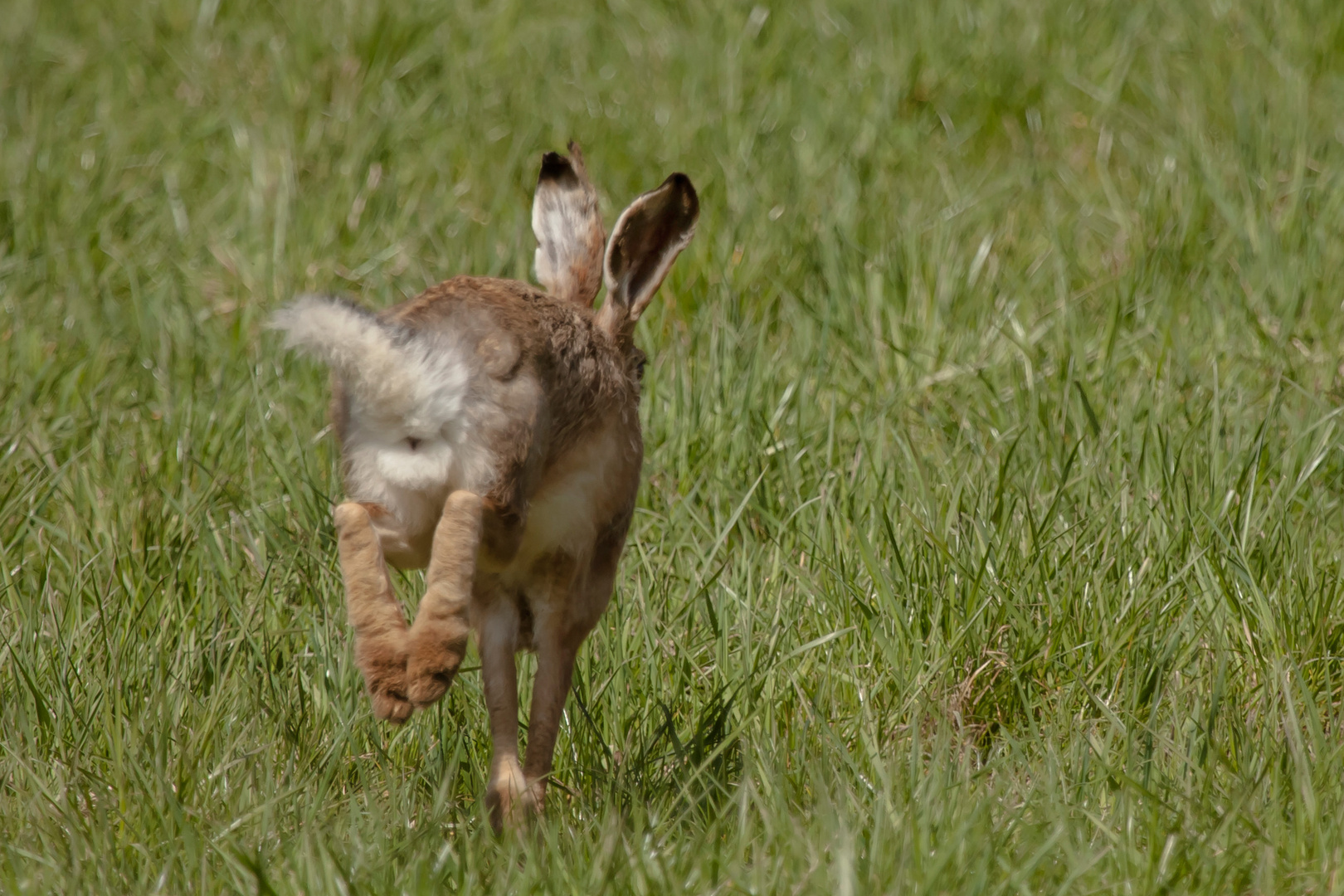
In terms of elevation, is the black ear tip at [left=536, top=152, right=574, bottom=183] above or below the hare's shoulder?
above

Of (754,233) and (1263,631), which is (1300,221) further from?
(1263,631)

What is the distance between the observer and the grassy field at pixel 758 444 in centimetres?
336

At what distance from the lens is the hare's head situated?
150 inches

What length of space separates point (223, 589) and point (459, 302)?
1442 mm

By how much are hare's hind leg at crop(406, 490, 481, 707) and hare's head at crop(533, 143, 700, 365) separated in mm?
977

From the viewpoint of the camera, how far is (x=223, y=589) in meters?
4.31

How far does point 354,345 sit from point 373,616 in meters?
0.46

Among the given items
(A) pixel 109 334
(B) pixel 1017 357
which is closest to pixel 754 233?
(B) pixel 1017 357

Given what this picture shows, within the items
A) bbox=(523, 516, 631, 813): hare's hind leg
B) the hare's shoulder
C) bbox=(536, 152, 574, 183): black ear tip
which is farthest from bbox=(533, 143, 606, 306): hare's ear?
bbox=(523, 516, 631, 813): hare's hind leg

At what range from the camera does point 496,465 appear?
119 inches

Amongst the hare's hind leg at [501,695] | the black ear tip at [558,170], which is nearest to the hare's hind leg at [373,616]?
the hare's hind leg at [501,695]

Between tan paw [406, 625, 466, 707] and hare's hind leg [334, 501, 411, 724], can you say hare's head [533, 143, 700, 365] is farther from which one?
tan paw [406, 625, 466, 707]

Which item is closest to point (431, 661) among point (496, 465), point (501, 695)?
point (496, 465)

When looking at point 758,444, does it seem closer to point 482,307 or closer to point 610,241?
point 610,241
